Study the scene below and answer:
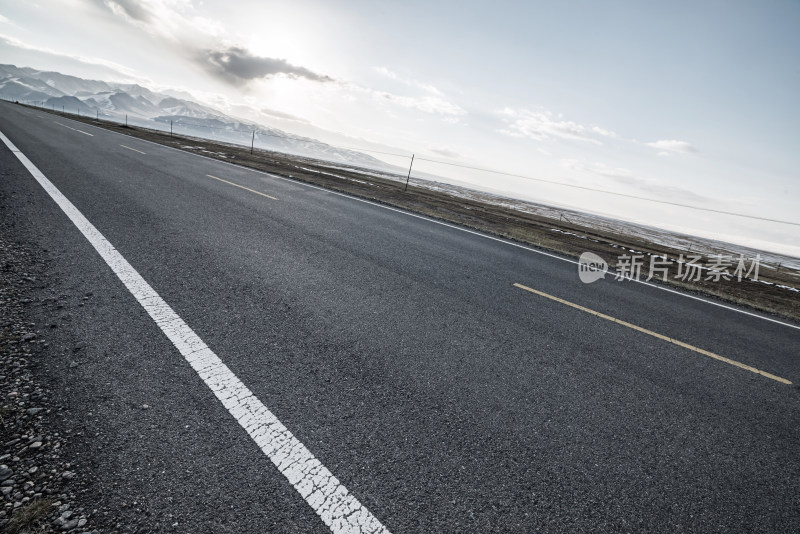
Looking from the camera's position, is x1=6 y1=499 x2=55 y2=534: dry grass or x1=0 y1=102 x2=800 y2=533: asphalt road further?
x1=0 y1=102 x2=800 y2=533: asphalt road

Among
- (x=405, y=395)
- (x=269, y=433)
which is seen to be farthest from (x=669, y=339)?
(x=269, y=433)

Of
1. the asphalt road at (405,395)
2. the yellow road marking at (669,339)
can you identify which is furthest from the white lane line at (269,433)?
the yellow road marking at (669,339)

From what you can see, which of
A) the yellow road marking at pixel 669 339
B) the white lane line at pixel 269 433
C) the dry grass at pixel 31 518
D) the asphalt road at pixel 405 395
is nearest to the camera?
the dry grass at pixel 31 518

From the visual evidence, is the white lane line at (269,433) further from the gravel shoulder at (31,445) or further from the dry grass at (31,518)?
the dry grass at (31,518)

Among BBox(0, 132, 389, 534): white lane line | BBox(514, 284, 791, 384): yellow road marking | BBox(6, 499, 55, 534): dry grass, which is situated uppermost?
BBox(514, 284, 791, 384): yellow road marking

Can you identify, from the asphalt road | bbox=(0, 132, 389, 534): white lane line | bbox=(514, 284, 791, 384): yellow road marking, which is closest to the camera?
bbox=(0, 132, 389, 534): white lane line

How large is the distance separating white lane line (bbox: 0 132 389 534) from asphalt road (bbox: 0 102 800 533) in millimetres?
50

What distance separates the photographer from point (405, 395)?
258 centimetres

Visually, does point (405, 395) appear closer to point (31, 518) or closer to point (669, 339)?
point (31, 518)

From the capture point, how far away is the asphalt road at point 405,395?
1815 millimetres

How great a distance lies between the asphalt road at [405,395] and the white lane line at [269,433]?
50mm

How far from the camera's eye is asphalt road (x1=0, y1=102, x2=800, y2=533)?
71.5 inches

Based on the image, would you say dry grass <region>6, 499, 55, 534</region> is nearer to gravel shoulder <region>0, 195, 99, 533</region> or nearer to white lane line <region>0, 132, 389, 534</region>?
gravel shoulder <region>0, 195, 99, 533</region>

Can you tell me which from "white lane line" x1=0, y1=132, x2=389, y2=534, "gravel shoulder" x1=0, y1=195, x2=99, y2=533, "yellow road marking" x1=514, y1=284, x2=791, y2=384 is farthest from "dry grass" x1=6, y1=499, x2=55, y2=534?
"yellow road marking" x1=514, y1=284, x2=791, y2=384
